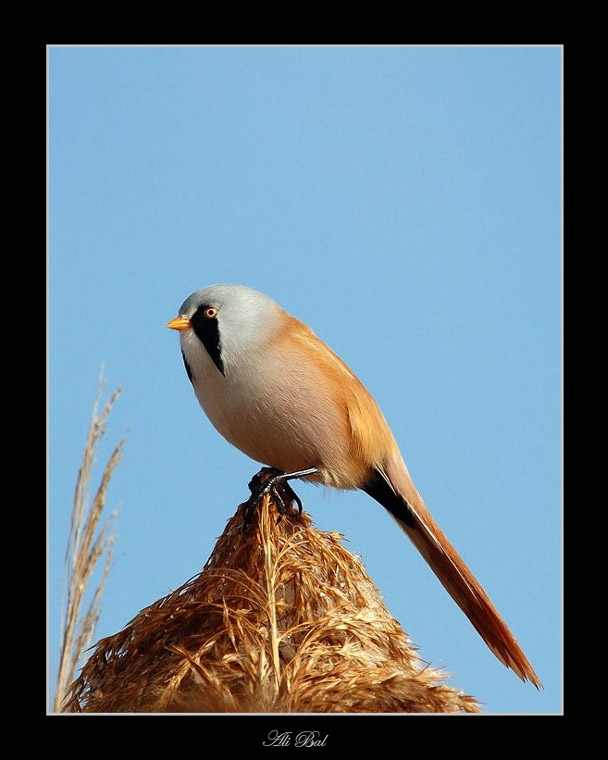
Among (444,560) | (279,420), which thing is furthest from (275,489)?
(444,560)

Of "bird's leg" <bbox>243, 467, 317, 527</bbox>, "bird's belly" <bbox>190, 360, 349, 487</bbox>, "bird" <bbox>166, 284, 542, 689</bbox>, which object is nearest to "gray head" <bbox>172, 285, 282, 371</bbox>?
"bird" <bbox>166, 284, 542, 689</bbox>

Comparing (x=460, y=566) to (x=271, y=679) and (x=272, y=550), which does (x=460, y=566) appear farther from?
(x=271, y=679)

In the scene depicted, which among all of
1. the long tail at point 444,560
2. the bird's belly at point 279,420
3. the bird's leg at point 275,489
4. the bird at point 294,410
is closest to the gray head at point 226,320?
the bird at point 294,410

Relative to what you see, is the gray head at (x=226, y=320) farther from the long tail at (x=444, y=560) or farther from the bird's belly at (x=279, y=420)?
the long tail at (x=444, y=560)

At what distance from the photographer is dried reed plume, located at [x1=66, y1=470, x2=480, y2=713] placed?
9.54 feet

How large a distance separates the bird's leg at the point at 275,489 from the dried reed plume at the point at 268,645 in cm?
7

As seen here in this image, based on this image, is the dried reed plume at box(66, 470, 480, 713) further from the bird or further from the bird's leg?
the bird

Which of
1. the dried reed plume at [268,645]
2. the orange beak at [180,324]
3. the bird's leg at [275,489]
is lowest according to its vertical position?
the dried reed plume at [268,645]

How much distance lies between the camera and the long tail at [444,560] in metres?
4.24

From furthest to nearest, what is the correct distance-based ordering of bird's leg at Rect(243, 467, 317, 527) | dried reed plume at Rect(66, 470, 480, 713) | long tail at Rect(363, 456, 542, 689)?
long tail at Rect(363, 456, 542, 689) → bird's leg at Rect(243, 467, 317, 527) → dried reed plume at Rect(66, 470, 480, 713)

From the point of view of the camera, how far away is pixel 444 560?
15.1 ft

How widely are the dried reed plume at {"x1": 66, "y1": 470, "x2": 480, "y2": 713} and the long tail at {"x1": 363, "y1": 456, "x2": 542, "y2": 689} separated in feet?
3.66
